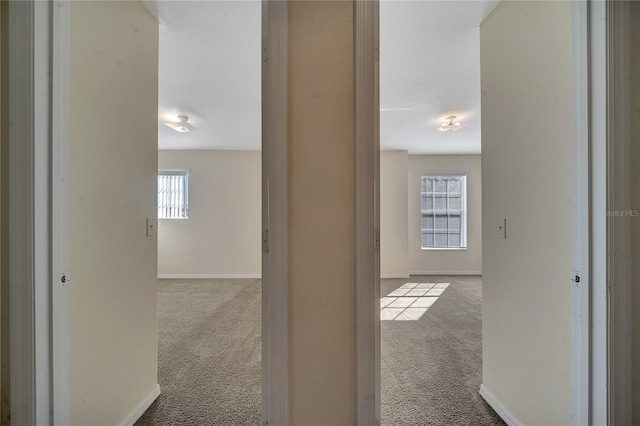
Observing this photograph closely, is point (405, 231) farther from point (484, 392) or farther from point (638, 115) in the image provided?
point (638, 115)

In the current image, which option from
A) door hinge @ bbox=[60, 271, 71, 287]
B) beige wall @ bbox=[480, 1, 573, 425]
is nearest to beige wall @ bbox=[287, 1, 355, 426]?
door hinge @ bbox=[60, 271, 71, 287]

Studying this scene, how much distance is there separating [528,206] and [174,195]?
5.75 m

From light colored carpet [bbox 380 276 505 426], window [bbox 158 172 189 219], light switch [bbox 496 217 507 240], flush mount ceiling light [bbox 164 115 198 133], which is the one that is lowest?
light colored carpet [bbox 380 276 505 426]

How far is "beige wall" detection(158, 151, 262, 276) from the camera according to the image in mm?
5664

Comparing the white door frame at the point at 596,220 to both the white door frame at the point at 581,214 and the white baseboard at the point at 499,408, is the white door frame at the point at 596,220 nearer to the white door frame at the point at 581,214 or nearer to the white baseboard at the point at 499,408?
the white door frame at the point at 581,214

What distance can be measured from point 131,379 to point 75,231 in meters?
0.94

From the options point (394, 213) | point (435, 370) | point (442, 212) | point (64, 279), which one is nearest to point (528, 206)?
point (435, 370)

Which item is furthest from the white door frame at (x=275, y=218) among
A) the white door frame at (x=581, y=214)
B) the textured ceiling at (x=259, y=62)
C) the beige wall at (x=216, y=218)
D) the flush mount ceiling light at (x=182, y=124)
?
the beige wall at (x=216, y=218)

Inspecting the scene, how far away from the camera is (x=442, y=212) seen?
20.2 feet

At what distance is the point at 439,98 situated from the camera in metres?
3.11

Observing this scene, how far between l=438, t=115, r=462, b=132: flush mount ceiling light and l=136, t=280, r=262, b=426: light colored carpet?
338cm

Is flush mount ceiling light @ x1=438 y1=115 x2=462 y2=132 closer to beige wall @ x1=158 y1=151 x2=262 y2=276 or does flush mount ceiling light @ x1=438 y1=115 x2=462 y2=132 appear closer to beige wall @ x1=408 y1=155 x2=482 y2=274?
beige wall @ x1=408 y1=155 x2=482 y2=274

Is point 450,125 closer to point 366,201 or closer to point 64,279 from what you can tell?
point 366,201

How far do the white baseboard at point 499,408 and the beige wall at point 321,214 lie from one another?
1.12 meters
